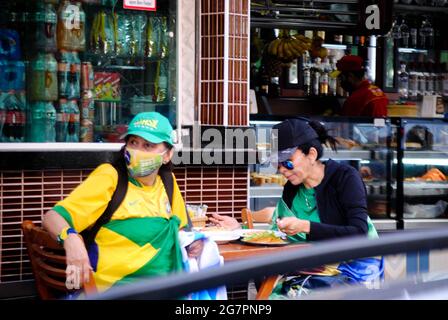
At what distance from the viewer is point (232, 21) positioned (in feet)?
23.5

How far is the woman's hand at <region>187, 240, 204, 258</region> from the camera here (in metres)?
4.39

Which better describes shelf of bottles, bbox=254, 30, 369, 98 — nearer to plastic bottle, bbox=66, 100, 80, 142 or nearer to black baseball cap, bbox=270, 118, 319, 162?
plastic bottle, bbox=66, 100, 80, 142

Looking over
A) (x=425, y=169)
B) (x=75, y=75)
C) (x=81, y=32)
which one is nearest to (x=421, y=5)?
(x=425, y=169)

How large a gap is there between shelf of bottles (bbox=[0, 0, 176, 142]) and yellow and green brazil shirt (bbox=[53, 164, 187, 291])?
225 cm

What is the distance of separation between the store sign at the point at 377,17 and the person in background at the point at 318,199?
4.69 metres

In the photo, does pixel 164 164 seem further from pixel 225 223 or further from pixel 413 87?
pixel 413 87

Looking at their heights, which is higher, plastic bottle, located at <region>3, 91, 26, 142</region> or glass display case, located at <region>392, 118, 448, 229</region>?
plastic bottle, located at <region>3, 91, 26, 142</region>

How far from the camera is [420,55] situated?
12414mm

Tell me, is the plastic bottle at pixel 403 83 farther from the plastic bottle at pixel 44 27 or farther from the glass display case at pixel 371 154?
the plastic bottle at pixel 44 27

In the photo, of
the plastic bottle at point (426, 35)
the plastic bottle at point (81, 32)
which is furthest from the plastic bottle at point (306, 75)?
the plastic bottle at point (81, 32)

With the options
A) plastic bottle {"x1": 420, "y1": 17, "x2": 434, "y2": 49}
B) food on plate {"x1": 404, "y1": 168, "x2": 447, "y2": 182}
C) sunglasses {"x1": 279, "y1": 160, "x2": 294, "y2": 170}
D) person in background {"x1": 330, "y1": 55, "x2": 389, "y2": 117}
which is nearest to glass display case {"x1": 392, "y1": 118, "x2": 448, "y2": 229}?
food on plate {"x1": 404, "y1": 168, "x2": 447, "y2": 182}

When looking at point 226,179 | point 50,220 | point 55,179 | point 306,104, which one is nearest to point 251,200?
point 226,179

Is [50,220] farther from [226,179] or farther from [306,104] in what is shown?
[306,104]

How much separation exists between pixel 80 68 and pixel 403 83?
21.2ft
